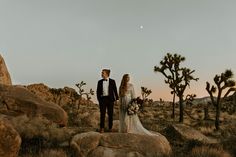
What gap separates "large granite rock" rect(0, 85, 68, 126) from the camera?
18906 mm

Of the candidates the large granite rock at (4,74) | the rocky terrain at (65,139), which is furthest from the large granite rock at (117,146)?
the large granite rock at (4,74)

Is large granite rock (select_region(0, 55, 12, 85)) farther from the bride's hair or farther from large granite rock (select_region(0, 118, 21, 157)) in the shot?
large granite rock (select_region(0, 118, 21, 157))

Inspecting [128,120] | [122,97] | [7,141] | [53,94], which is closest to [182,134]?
[128,120]

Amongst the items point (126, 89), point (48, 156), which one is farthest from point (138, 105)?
point (48, 156)

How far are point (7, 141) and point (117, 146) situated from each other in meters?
4.34

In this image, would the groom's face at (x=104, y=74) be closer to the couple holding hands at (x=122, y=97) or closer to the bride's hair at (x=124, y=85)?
the couple holding hands at (x=122, y=97)

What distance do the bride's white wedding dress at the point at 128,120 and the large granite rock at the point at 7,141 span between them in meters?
5.03

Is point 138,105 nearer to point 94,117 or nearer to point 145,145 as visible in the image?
point 145,145

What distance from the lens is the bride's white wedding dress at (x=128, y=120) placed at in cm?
1285

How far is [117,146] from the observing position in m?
11.8

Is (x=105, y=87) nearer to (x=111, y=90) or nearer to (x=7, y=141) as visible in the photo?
(x=111, y=90)

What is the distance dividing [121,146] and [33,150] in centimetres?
307

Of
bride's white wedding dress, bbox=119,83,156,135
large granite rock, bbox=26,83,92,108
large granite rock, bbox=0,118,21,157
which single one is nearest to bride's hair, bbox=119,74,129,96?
bride's white wedding dress, bbox=119,83,156,135

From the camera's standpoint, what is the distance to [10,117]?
711 inches
